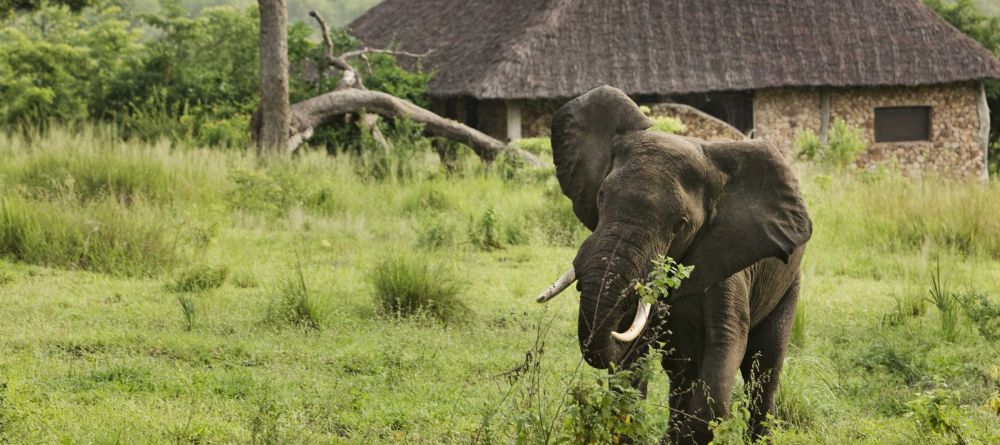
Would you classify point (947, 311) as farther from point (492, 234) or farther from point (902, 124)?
point (902, 124)

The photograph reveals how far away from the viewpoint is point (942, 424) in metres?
4.87

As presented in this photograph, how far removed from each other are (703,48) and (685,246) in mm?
16740

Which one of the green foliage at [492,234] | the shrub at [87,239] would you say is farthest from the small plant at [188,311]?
the green foliage at [492,234]

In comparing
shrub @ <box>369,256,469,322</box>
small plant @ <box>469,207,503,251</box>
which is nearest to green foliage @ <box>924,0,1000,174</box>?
small plant @ <box>469,207,503,251</box>

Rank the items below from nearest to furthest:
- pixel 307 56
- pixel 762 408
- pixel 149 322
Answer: pixel 762 408 → pixel 149 322 → pixel 307 56

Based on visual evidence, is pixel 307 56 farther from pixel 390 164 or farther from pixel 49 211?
pixel 49 211

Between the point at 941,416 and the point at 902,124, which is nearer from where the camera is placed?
the point at 941,416

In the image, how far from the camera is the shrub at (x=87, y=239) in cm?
982

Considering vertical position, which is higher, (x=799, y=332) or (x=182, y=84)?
(x=182, y=84)

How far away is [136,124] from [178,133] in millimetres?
847

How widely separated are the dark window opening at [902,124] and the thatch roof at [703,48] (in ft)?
3.60

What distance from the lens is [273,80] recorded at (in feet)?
53.2

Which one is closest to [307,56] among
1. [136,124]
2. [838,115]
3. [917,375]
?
[136,124]

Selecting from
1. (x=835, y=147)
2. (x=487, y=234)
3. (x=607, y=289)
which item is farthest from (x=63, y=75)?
(x=607, y=289)
